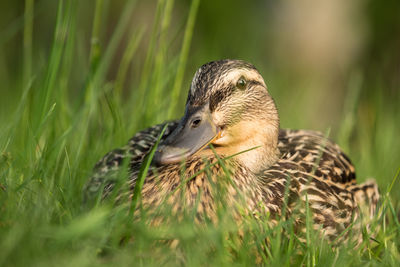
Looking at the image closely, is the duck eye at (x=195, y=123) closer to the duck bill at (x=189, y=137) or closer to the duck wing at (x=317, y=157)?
the duck bill at (x=189, y=137)

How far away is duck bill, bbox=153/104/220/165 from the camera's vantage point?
267 cm

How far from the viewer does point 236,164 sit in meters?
2.87

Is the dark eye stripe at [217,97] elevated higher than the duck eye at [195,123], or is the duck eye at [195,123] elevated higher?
the dark eye stripe at [217,97]

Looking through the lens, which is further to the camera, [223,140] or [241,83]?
[241,83]

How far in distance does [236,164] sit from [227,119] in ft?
0.86

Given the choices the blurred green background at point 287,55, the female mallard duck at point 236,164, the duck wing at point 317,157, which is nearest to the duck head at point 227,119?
the female mallard duck at point 236,164

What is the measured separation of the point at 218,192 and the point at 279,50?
22.5 feet

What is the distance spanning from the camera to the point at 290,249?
238 centimetres

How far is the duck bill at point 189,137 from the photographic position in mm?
2674

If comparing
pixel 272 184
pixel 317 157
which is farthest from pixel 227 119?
pixel 317 157

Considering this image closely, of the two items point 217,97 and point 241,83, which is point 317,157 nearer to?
point 241,83

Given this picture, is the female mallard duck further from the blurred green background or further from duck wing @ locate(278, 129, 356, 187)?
the blurred green background

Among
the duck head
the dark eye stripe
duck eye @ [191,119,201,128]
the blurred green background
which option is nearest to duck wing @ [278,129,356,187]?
the duck head

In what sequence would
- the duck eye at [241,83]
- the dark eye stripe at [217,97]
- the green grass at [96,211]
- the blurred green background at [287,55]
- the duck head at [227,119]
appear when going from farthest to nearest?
1. the blurred green background at [287,55]
2. the duck eye at [241,83]
3. the dark eye stripe at [217,97]
4. the duck head at [227,119]
5. the green grass at [96,211]
